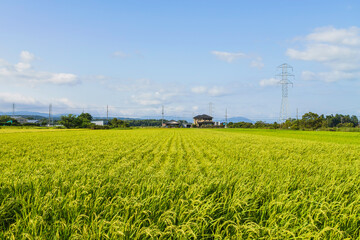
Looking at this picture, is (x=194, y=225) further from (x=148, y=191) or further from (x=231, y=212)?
(x=148, y=191)

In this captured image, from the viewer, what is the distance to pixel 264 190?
3686 mm

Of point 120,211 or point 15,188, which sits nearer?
point 120,211

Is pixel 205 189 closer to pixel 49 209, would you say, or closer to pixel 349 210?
pixel 349 210

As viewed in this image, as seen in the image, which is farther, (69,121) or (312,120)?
(69,121)

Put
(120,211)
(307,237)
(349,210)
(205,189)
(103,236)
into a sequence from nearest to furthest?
(103,236) → (307,237) → (120,211) → (349,210) → (205,189)

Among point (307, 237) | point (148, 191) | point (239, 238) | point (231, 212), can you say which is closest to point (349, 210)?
point (307, 237)

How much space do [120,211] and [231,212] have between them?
149 centimetres

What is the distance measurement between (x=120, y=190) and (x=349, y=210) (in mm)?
3321

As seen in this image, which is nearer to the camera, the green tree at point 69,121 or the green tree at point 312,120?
the green tree at point 312,120

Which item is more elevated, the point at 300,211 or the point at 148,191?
the point at 148,191

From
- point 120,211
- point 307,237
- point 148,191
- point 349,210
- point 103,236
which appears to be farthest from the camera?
point 148,191

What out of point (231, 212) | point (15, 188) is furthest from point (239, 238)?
point (15, 188)

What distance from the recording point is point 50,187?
370cm

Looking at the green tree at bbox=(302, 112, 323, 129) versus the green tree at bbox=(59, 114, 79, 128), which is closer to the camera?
the green tree at bbox=(302, 112, 323, 129)
